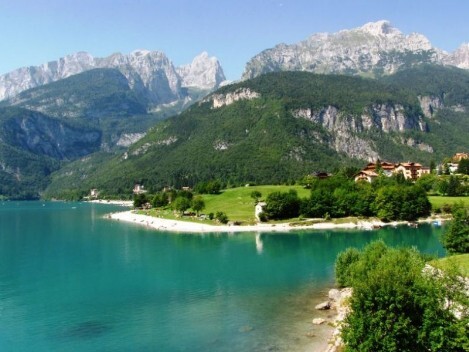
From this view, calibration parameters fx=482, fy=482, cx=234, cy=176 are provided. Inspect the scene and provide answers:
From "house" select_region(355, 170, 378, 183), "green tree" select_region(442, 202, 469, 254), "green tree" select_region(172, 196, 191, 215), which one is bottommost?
"green tree" select_region(442, 202, 469, 254)

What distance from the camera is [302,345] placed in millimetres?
39844

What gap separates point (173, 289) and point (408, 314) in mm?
38968

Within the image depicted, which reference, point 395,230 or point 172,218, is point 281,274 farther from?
point 172,218

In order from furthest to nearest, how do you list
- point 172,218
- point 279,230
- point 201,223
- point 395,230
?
point 172,218, point 201,223, point 279,230, point 395,230

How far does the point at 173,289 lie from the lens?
208ft

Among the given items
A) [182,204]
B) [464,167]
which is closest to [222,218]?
[182,204]

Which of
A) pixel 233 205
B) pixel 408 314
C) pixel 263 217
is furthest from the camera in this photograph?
pixel 233 205

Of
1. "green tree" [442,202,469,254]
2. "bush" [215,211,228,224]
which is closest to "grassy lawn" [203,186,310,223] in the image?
"bush" [215,211,228,224]

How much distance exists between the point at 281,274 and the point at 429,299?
137 ft

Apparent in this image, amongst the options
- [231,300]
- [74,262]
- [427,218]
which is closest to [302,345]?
[231,300]

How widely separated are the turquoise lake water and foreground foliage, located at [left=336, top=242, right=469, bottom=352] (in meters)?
9.74

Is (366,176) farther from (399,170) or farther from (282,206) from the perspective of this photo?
(282,206)

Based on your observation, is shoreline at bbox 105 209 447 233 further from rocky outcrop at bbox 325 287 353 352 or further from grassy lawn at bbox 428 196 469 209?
rocky outcrop at bbox 325 287 353 352

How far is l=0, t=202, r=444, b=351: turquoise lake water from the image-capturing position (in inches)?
1726
